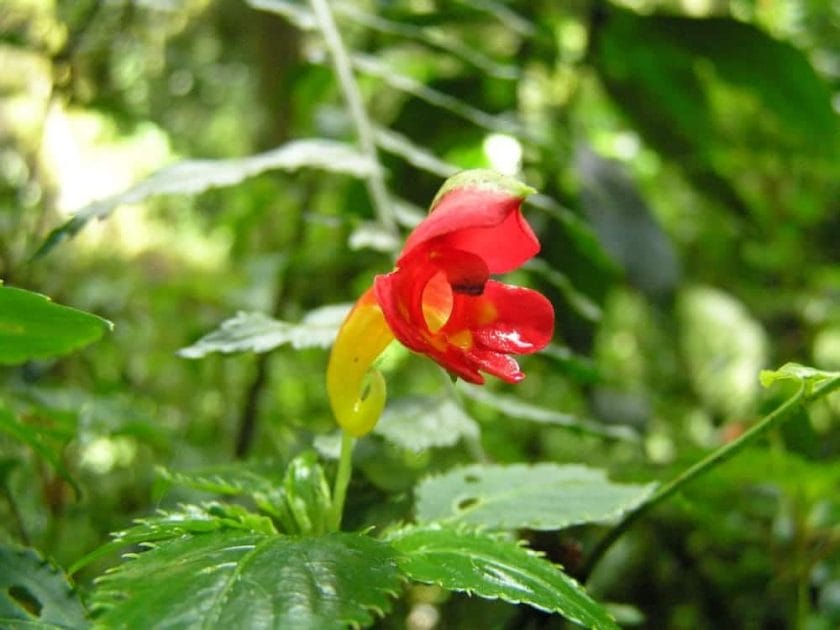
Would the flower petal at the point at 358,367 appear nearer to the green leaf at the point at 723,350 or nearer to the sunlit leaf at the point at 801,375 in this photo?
A: the sunlit leaf at the point at 801,375

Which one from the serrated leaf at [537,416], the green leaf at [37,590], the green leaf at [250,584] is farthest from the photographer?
the serrated leaf at [537,416]

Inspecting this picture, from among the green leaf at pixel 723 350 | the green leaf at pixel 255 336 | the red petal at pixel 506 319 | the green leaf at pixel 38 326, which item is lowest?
the green leaf at pixel 723 350

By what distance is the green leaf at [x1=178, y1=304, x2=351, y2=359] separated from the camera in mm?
592

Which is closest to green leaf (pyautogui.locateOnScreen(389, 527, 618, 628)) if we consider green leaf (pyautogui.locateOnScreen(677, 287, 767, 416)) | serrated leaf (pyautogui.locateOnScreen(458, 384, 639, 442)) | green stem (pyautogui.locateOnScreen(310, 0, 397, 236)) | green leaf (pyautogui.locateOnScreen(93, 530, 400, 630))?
green leaf (pyautogui.locateOnScreen(93, 530, 400, 630))

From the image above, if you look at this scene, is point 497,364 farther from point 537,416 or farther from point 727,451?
point 537,416

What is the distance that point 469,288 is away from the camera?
49 cm

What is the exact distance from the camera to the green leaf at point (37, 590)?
18.4 inches

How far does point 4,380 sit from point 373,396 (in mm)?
748

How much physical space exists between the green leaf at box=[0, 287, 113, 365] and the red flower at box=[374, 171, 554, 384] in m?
0.16

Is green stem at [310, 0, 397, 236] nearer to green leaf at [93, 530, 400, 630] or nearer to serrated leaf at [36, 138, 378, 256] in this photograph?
serrated leaf at [36, 138, 378, 256]

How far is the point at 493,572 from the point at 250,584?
4.7 inches

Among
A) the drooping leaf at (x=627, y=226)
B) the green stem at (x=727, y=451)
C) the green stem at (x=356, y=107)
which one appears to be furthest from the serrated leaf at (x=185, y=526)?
the drooping leaf at (x=627, y=226)

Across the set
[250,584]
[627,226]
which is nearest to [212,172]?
[250,584]

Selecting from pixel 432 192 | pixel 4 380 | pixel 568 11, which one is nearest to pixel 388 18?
pixel 432 192
